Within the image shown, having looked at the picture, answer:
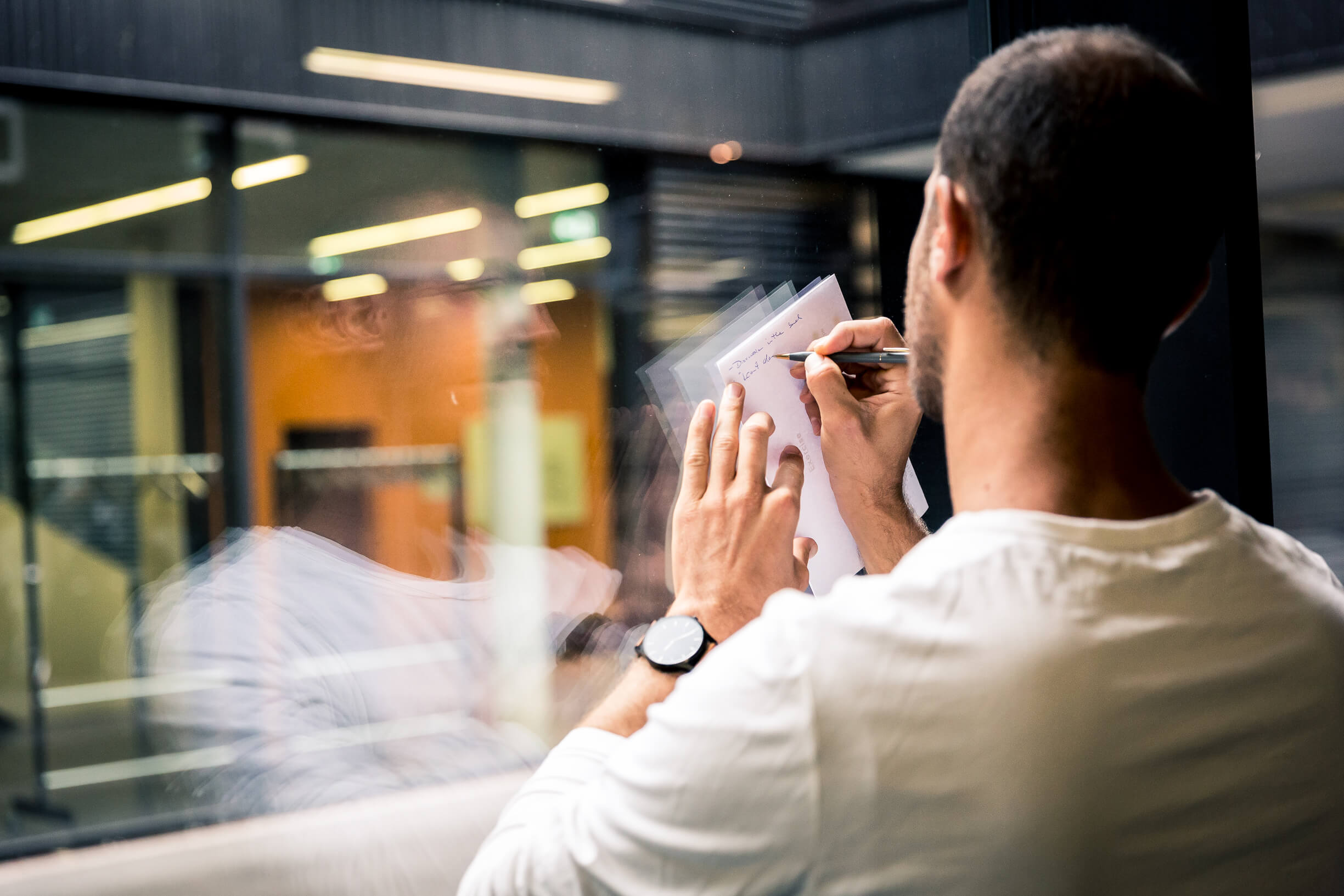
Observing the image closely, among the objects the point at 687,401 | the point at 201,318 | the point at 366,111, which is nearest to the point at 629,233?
the point at 687,401

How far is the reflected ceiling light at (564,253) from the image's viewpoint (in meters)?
1.45

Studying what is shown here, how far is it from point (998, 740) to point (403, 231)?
5.24 ft

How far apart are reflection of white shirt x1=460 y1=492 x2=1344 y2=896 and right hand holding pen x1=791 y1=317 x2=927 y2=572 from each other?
1.05ft

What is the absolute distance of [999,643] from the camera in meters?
0.52

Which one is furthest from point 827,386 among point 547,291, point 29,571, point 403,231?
point 29,571

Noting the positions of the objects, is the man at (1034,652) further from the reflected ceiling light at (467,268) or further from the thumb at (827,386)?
the reflected ceiling light at (467,268)

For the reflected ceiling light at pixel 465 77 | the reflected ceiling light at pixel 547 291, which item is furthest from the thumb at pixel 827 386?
the reflected ceiling light at pixel 547 291

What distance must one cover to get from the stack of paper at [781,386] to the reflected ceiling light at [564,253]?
487mm

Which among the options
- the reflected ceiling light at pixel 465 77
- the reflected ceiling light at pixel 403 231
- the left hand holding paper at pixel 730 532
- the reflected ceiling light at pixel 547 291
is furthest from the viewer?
the reflected ceiling light at pixel 403 231

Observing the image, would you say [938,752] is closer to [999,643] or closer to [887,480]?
[999,643]

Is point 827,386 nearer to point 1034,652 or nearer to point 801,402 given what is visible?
point 801,402

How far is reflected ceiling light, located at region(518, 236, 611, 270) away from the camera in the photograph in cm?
145

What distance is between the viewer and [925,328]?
0.67 meters

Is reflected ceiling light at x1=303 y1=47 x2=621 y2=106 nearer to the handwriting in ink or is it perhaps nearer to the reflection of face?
the handwriting in ink
